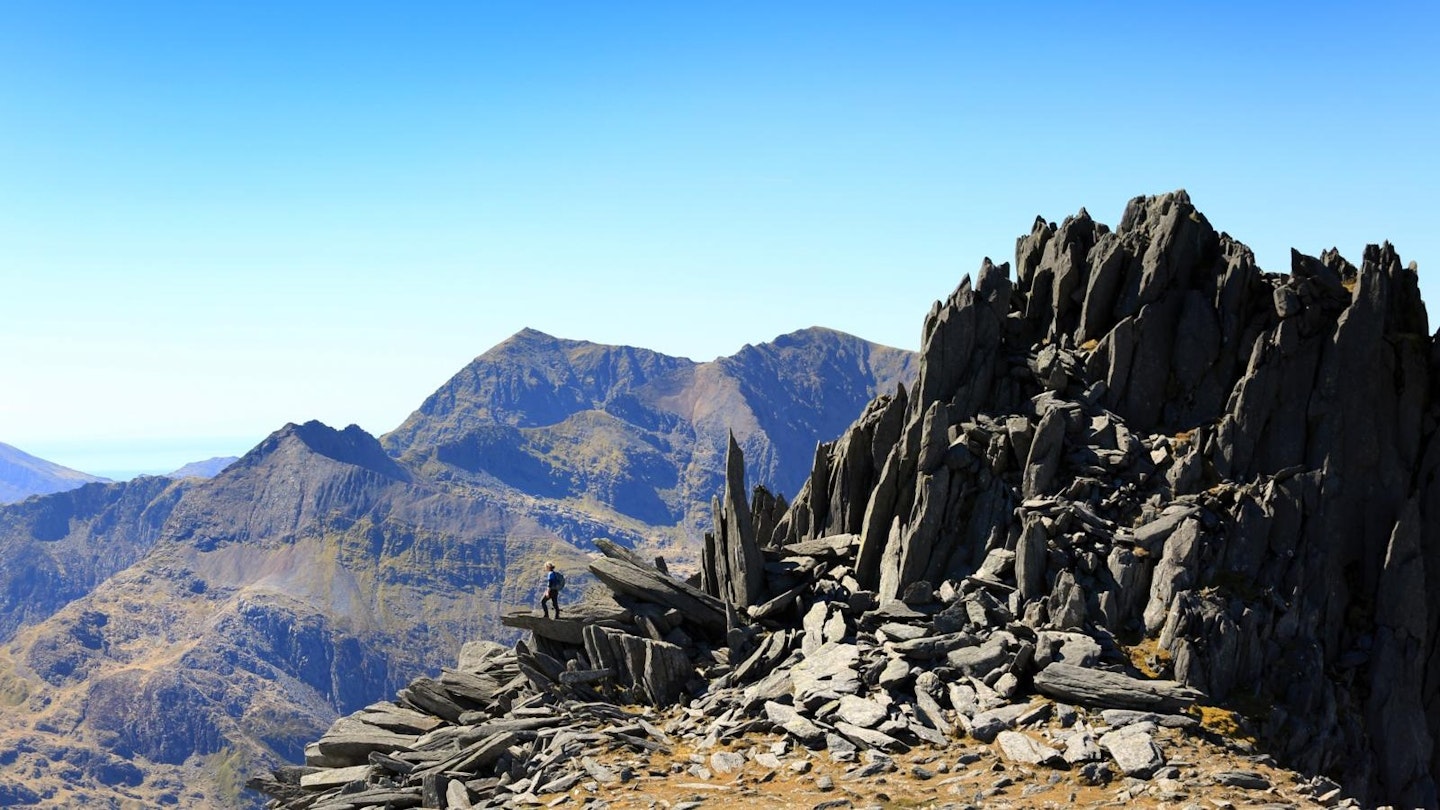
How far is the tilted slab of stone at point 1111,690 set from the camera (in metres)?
41.4

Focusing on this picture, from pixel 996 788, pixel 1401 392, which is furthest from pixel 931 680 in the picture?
pixel 1401 392

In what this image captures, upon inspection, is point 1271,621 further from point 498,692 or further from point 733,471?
point 498,692

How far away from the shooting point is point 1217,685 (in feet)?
150

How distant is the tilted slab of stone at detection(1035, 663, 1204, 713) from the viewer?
41375 mm

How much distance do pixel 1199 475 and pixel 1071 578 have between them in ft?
35.4

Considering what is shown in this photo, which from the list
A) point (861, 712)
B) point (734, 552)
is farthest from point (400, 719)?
point (861, 712)

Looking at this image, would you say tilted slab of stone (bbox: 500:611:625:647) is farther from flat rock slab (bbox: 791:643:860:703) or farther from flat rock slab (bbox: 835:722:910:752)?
flat rock slab (bbox: 835:722:910:752)

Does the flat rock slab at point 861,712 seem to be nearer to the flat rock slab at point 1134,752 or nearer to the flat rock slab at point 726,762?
the flat rock slab at point 726,762

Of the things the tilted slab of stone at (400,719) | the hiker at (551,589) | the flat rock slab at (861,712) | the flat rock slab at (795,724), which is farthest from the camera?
the hiker at (551,589)

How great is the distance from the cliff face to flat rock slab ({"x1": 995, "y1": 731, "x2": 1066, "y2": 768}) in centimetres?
853

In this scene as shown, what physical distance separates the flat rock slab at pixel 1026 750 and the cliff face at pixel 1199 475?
28.0 feet

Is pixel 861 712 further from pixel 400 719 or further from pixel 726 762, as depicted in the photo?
pixel 400 719

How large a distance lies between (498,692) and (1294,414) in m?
41.9

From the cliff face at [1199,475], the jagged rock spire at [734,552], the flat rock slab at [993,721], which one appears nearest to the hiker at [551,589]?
the jagged rock spire at [734,552]
